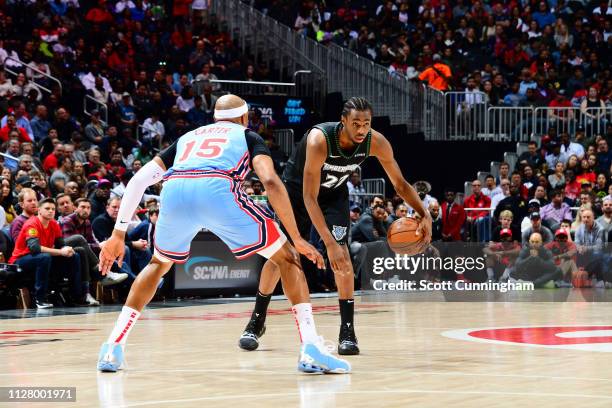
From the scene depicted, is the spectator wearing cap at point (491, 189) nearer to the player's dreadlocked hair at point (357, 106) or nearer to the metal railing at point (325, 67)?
the metal railing at point (325, 67)

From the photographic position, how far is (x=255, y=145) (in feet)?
22.9

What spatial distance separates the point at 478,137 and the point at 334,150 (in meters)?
16.3

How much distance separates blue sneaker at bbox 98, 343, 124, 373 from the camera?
6863mm

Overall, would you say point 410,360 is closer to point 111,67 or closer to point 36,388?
point 36,388

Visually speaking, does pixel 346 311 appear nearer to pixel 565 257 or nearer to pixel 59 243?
pixel 59 243

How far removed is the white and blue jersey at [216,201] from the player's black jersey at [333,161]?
4.00 feet

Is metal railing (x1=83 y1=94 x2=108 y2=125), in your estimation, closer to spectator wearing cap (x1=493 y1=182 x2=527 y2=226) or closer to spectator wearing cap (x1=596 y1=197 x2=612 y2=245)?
spectator wearing cap (x1=493 y1=182 x2=527 y2=226)

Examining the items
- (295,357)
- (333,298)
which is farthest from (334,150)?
(333,298)

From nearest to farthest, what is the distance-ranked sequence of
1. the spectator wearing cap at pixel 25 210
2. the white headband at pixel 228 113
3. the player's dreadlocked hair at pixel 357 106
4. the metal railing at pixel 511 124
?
the white headband at pixel 228 113 < the player's dreadlocked hair at pixel 357 106 < the spectator wearing cap at pixel 25 210 < the metal railing at pixel 511 124

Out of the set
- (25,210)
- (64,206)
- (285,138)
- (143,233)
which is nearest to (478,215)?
(285,138)

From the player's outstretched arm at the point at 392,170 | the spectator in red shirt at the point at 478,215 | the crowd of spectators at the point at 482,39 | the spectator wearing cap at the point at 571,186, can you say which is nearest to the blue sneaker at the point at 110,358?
the player's outstretched arm at the point at 392,170

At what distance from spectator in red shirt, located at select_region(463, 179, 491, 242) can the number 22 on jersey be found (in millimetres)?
12408

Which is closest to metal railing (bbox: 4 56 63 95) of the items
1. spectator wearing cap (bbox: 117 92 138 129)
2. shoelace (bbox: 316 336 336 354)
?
spectator wearing cap (bbox: 117 92 138 129)

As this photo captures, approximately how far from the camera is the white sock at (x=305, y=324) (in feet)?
22.5
